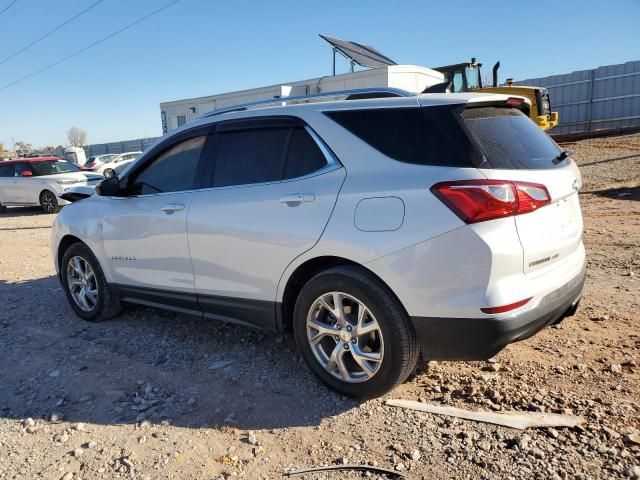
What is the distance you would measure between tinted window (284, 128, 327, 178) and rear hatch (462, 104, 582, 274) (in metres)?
0.93

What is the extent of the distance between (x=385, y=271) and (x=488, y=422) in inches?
40.6

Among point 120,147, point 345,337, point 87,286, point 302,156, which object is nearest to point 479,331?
point 345,337

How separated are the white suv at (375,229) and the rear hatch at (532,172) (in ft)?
0.04

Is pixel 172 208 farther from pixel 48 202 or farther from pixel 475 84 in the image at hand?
pixel 475 84

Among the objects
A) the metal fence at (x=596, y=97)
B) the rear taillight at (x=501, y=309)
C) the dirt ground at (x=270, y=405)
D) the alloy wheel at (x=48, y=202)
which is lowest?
the dirt ground at (x=270, y=405)

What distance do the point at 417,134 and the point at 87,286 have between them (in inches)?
140

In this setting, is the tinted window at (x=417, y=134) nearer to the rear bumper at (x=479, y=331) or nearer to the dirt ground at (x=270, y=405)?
the rear bumper at (x=479, y=331)

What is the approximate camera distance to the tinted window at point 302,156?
3.21m

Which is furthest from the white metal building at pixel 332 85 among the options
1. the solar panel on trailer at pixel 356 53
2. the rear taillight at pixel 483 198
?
the rear taillight at pixel 483 198

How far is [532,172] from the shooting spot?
2773 mm

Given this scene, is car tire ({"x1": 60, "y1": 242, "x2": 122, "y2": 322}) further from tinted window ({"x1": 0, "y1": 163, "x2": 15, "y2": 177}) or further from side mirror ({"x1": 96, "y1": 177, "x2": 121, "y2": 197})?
tinted window ({"x1": 0, "y1": 163, "x2": 15, "y2": 177})

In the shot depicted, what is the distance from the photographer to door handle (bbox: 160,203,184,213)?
384cm

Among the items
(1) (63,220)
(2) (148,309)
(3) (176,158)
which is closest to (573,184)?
(3) (176,158)

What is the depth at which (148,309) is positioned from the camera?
16.8 feet
